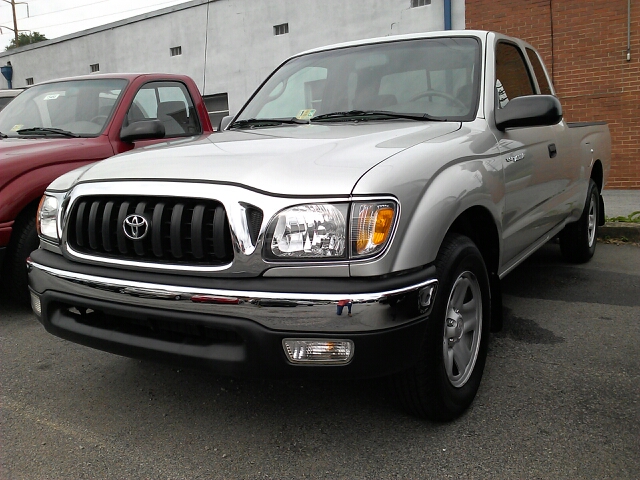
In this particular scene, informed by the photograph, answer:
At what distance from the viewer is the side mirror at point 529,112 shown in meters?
3.19

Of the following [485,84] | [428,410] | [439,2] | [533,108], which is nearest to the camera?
[428,410]

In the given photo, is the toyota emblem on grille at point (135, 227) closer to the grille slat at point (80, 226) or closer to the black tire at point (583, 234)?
the grille slat at point (80, 226)

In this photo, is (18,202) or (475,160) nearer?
(475,160)

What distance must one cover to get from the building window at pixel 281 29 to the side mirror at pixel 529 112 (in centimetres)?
1248

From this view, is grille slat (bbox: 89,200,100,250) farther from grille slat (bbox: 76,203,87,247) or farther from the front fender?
the front fender

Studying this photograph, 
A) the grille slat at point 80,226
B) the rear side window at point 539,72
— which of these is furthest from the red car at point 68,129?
the rear side window at point 539,72

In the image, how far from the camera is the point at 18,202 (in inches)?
161

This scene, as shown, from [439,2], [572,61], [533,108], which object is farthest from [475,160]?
[439,2]

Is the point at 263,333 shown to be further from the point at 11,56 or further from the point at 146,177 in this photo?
the point at 11,56

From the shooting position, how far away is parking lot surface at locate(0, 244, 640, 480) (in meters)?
2.40

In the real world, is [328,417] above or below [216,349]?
below

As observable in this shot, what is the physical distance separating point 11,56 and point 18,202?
22.7 meters

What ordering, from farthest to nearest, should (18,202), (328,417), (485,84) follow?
(18,202) → (485,84) → (328,417)

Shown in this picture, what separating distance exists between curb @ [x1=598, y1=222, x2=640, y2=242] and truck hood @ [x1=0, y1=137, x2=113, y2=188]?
5.03m
